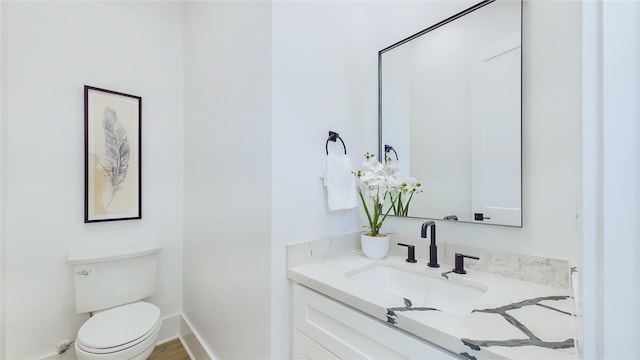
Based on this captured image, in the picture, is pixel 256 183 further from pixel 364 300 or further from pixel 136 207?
pixel 136 207

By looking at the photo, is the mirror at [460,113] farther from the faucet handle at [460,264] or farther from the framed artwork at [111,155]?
the framed artwork at [111,155]

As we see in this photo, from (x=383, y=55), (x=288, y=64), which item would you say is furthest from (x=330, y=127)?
(x=383, y=55)

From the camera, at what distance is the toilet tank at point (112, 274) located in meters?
1.59

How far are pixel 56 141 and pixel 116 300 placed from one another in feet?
3.29

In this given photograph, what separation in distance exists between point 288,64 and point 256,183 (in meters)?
0.55

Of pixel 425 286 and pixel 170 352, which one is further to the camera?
pixel 170 352

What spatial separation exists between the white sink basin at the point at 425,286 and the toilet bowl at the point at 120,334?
1102 millimetres

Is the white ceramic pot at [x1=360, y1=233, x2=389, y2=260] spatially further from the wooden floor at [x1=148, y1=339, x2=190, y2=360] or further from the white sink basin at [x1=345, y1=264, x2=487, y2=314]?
the wooden floor at [x1=148, y1=339, x2=190, y2=360]

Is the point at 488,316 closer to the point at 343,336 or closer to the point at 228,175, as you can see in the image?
the point at 343,336

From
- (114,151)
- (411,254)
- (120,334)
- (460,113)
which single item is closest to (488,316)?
(411,254)

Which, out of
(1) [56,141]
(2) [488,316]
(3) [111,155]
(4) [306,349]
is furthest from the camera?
(3) [111,155]

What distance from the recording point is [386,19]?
1624 mm

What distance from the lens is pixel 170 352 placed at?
1.92 meters

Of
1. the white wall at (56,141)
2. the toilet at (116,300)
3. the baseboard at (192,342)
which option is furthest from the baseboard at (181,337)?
the toilet at (116,300)
